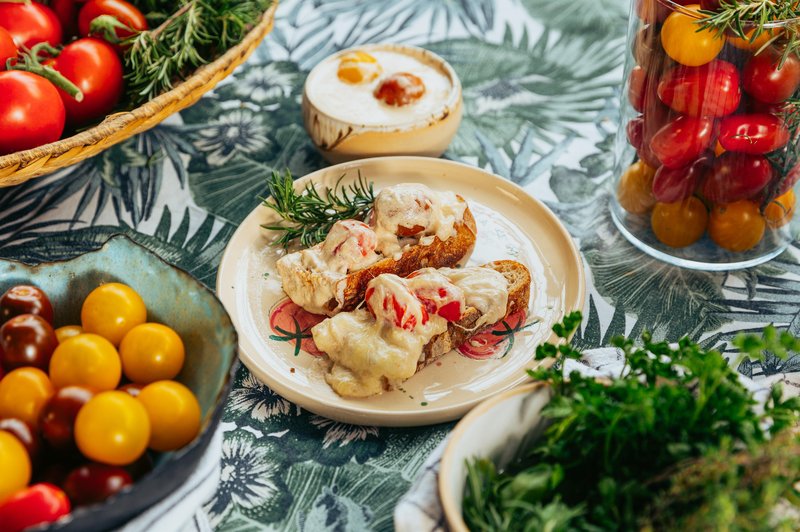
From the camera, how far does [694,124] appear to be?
1240 millimetres

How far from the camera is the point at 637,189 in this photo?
142cm

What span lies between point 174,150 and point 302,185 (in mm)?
387

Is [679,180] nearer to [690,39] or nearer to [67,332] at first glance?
[690,39]

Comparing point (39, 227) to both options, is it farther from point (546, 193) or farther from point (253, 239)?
point (546, 193)

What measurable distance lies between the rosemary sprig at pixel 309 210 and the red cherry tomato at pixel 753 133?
0.60 meters

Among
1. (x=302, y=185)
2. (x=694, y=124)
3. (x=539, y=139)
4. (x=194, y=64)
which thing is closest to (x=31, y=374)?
(x=302, y=185)

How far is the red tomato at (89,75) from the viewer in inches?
57.7

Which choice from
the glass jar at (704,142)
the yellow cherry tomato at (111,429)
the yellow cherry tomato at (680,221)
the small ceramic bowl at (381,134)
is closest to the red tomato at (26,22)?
the small ceramic bowl at (381,134)

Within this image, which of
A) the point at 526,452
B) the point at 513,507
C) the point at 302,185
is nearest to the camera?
the point at 513,507

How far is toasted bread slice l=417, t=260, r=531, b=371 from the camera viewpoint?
1184 mm

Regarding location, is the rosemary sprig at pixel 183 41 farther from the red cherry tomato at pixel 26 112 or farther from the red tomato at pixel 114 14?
the red cherry tomato at pixel 26 112

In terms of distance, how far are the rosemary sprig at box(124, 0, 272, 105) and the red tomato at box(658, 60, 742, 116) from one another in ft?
2.81

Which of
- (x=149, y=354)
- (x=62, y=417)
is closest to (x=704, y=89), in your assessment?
(x=149, y=354)

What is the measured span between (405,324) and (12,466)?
0.54m
